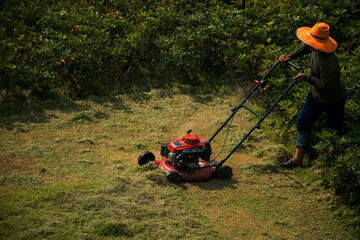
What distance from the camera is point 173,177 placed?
580 centimetres

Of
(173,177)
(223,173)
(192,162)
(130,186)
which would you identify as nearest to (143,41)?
(192,162)

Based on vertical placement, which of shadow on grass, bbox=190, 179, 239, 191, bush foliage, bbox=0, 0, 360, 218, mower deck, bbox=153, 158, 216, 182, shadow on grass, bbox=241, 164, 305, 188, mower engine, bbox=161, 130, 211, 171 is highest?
bush foliage, bbox=0, 0, 360, 218

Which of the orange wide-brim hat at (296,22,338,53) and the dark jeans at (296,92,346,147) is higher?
the orange wide-brim hat at (296,22,338,53)

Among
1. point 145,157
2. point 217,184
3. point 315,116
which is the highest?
point 315,116

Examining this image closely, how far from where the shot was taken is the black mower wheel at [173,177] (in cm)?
578

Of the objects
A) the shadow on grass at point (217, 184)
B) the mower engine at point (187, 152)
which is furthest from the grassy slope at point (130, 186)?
the mower engine at point (187, 152)

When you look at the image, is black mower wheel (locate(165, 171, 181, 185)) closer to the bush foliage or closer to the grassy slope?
the grassy slope

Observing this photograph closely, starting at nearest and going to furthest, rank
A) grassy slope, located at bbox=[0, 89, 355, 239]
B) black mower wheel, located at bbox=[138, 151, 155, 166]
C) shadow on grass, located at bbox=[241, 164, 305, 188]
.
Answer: grassy slope, located at bbox=[0, 89, 355, 239] → black mower wheel, located at bbox=[138, 151, 155, 166] → shadow on grass, located at bbox=[241, 164, 305, 188]

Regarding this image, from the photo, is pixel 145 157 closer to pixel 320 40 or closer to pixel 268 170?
pixel 268 170

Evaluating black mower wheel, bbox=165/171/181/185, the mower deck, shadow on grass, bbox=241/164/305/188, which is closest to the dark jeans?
shadow on grass, bbox=241/164/305/188

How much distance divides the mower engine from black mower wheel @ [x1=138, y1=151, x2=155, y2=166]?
226 mm

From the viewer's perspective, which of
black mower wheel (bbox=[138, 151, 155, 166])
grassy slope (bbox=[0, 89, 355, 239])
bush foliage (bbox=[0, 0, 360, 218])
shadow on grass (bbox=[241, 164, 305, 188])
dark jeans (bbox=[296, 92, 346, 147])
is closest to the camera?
grassy slope (bbox=[0, 89, 355, 239])

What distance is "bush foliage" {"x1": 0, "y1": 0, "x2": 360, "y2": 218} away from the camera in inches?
328

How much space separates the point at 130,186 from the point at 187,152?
0.88 metres
